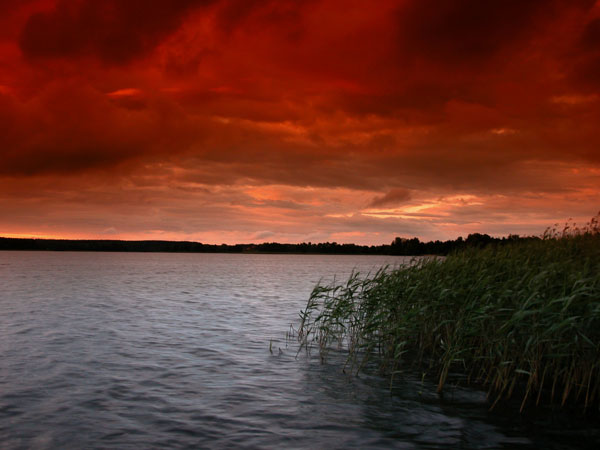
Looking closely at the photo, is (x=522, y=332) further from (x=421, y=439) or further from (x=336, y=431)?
(x=336, y=431)

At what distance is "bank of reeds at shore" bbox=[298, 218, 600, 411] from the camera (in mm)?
11367

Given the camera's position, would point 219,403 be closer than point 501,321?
Yes

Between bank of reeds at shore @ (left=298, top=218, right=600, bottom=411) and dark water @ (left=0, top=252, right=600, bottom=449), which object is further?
bank of reeds at shore @ (left=298, top=218, right=600, bottom=411)

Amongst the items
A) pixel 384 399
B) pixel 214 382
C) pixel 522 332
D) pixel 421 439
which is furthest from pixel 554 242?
pixel 214 382

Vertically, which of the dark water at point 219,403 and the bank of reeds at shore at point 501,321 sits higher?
the bank of reeds at shore at point 501,321

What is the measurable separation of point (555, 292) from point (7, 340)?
23.0m

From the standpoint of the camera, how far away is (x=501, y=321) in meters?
13.1

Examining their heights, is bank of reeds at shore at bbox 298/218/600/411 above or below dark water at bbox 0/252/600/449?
above

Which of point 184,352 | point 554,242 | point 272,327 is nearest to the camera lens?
point 184,352

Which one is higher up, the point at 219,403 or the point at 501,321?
the point at 501,321

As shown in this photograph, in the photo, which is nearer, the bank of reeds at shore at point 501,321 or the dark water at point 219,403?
the dark water at point 219,403

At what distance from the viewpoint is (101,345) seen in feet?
69.0

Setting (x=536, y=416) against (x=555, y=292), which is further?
(x=555, y=292)

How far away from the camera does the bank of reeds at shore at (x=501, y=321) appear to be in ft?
37.3
